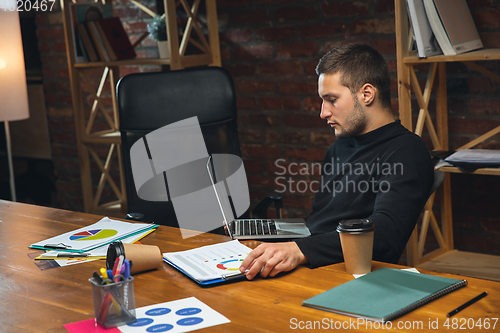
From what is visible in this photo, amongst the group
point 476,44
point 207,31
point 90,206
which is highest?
point 207,31

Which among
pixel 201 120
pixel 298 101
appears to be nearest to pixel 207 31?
pixel 298 101

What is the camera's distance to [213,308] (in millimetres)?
1009

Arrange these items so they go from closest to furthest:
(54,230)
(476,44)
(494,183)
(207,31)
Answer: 1. (54,230)
2. (476,44)
3. (494,183)
4. (207,31)

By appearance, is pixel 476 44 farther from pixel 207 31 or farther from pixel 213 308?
pixel 213 308

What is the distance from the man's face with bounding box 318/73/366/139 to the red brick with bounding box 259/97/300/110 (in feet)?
3.57

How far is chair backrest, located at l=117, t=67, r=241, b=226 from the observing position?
2.07m

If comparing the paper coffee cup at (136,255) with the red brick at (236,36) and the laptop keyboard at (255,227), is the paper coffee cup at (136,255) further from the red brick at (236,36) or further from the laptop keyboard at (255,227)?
the red brick at (236,36)

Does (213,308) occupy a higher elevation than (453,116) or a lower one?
lower

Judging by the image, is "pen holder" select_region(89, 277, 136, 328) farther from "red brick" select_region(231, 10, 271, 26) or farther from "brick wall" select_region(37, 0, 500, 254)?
"red brick" select_region(231, 10, 271, 26)

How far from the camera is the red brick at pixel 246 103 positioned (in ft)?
9.36

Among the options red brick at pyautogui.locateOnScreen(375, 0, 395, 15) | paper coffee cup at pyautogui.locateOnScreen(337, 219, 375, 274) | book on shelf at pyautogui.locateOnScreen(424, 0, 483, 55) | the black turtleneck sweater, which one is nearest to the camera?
paper coffee cup at pyautogui.locateOnScreen(337, 219, 375, 274)

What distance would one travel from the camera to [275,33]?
2691mm

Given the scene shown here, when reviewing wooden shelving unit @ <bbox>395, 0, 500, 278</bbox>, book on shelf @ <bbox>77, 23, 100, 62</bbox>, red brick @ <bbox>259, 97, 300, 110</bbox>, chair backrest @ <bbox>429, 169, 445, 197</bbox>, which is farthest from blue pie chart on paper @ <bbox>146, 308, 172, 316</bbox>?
book on shelf @ <bbox>77, 23, 100, 62</bbox>

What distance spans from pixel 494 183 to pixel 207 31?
5.44ft
